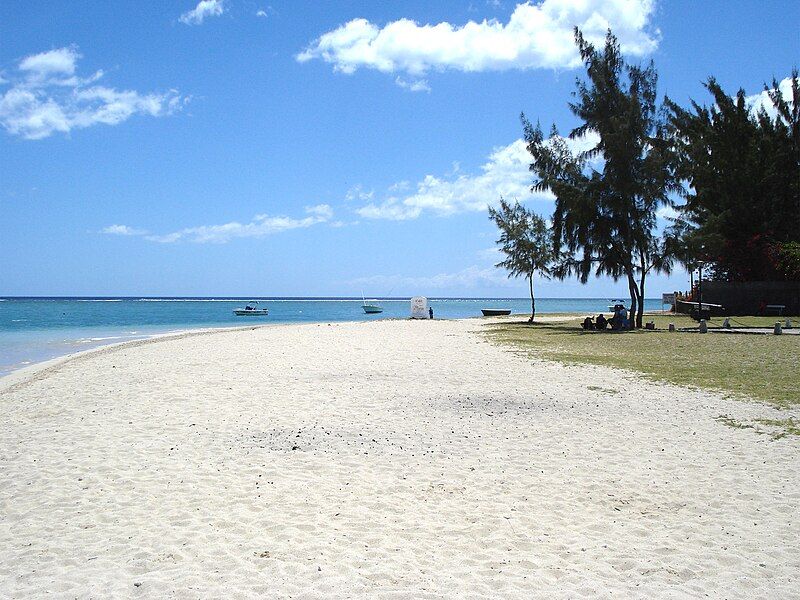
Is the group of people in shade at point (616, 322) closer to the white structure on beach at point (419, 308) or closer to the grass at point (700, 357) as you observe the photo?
the grass at point (700, 357)

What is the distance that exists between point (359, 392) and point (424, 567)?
25.9 feet

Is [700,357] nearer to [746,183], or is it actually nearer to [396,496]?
[396,496]

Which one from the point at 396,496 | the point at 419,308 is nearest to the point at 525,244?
the point at 419,308

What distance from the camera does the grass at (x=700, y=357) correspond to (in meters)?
13.0

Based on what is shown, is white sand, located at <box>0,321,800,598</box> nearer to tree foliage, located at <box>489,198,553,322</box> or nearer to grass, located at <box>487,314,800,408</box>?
grass, located at <box>487,314,800,408</box>

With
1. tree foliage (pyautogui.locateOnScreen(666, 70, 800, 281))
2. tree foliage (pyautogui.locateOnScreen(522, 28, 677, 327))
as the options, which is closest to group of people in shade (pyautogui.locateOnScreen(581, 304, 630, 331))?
tree foliage (pyautogui.locateOnScreen(522, 28, 677, 327))

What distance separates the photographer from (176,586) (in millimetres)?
4504

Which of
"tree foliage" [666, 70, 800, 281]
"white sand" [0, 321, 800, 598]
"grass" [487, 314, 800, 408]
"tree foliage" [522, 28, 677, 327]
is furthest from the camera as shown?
"tree foliage" [666, 70, 800, 281]

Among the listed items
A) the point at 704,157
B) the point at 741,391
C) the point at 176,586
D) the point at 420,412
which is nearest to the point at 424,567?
the point at 176,586

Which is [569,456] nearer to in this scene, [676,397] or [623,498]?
[623,498]

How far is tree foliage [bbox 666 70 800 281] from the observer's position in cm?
4638

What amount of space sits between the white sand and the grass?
6.21 feet

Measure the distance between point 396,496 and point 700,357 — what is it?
14.7 metres

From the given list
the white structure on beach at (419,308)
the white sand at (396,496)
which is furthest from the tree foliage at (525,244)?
the white sand at (396,496)
